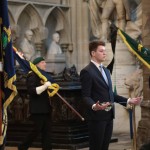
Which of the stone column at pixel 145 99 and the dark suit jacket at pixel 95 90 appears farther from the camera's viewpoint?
the stone column at pixel 145 99

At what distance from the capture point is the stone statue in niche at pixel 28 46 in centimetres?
1200

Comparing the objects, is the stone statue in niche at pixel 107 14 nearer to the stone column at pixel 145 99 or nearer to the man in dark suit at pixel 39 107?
the stone column at pixel 145 99

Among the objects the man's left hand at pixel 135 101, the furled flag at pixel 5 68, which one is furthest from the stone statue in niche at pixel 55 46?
the furled flag at pixel 5 68

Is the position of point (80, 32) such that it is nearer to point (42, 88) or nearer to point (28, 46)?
point (28, 46)

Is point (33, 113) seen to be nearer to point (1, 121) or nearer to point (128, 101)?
point (128, 101)

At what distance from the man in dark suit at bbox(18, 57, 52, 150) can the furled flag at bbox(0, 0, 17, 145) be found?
3.16 meters

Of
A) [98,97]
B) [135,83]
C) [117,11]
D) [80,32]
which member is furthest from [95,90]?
[80,32]

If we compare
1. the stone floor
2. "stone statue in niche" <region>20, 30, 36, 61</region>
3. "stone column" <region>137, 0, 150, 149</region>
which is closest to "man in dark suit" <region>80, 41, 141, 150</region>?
"stone column" <region>137, 0, 150, 149</region>

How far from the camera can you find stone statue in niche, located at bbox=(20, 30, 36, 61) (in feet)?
39.4

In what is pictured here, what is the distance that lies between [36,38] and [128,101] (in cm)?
687

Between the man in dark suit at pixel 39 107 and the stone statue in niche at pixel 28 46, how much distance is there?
4.10 meters

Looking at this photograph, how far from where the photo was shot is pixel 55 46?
1259 cm

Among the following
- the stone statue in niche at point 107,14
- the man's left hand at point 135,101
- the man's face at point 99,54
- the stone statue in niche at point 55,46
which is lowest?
the man's left hand at point 135,101

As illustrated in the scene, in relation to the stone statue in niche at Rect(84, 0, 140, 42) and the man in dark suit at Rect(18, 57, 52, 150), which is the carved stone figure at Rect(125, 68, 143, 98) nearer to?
the stone statue in niche at Rect(84, 0, 140, 42)
